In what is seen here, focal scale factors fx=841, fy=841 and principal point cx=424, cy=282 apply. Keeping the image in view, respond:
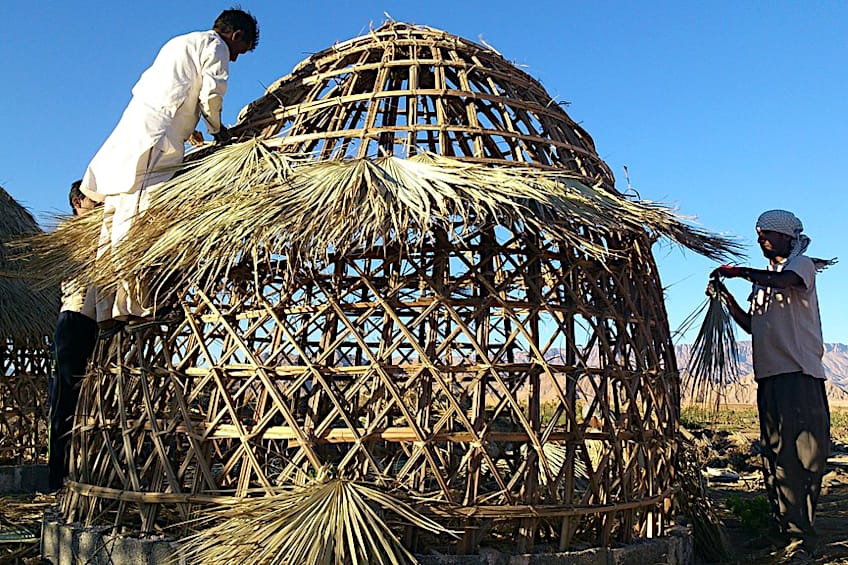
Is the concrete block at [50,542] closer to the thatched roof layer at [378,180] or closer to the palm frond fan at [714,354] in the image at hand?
the thatched roof layer at [378,180]

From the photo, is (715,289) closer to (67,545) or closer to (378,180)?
(378,180)

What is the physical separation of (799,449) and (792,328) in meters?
0.84

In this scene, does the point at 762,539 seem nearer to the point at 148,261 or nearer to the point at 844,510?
the point at 844,510

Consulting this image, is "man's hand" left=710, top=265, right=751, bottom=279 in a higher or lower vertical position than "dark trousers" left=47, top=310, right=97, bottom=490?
higher

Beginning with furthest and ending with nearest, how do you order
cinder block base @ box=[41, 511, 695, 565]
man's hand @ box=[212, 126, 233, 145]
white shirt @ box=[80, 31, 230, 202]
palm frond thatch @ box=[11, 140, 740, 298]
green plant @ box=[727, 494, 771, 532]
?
green plant @ box=[727, 494, 771, 532] → man's hand @ box=[212, 126, 233, 145] → white shirt @ box=[80, 31, 230, 202] → cinder block base @ box=[41, 511, 695, 565] → palm frond thatch @ box=[11, 140, 740, 298]

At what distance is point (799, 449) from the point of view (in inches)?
230

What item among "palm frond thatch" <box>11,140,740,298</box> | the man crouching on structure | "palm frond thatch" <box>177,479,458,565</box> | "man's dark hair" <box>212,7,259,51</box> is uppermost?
"man's dark hair" <box>212,7,259,51</box>

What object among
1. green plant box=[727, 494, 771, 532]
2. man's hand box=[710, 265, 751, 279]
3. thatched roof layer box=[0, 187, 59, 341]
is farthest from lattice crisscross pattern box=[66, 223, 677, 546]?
thatched roof layer box=[0, 187, 59, 341]

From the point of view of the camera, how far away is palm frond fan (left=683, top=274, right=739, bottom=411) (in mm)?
5914

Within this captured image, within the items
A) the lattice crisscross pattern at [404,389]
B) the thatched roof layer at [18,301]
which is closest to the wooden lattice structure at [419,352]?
the lattice crisscross pattern at [404,389]

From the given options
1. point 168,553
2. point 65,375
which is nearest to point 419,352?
point 168,553

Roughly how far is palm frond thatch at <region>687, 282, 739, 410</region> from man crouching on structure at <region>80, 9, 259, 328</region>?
3.62 meters

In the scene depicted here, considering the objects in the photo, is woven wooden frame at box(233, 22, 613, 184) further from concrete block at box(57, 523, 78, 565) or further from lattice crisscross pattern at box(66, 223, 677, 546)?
concrete block at box(57, 523, 78, 565)

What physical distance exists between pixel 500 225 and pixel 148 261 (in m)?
1.91
